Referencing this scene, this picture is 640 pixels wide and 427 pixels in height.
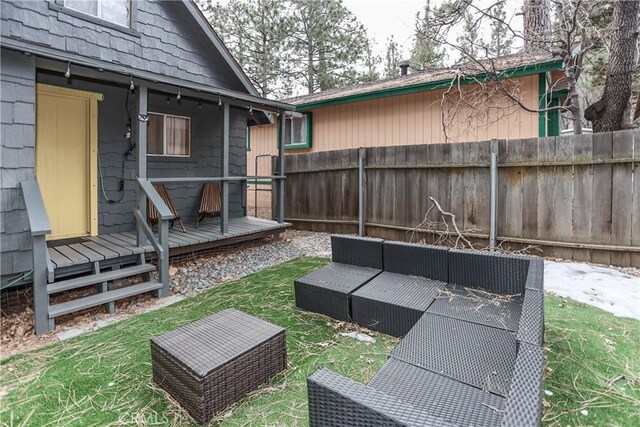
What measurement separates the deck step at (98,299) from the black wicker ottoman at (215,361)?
1.67 m

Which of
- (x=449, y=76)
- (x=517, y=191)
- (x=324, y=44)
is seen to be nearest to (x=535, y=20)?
(x=449, y=76)

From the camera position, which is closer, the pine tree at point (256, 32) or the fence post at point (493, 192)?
the fence post at point (493, 192)

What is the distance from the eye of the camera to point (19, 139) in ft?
12.4

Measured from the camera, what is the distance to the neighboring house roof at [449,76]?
6426mm

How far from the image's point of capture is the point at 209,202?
→ 6781 mm

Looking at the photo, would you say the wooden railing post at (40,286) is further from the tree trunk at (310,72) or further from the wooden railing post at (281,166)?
the tree trunk at (310,72)

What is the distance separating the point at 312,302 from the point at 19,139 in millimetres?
3583

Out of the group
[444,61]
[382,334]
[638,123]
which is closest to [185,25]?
[382,334]

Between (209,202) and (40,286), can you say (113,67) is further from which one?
(209,202)

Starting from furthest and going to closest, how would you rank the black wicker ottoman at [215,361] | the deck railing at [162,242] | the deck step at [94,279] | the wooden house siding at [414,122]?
the wooden house siding at [414,122] < the deck railing at [162,242] < the deck step at [94,279] < the black wicker ottoman at [215,361]

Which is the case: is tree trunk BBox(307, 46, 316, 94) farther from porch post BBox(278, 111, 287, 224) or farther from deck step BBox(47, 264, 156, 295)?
deck step BBox(47, 264, 156, 295)

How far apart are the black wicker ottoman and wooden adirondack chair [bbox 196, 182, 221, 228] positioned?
434 centimetres

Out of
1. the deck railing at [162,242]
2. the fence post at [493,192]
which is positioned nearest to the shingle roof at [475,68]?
the fence post at [493,192]

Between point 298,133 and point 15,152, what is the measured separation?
7.46 metres
